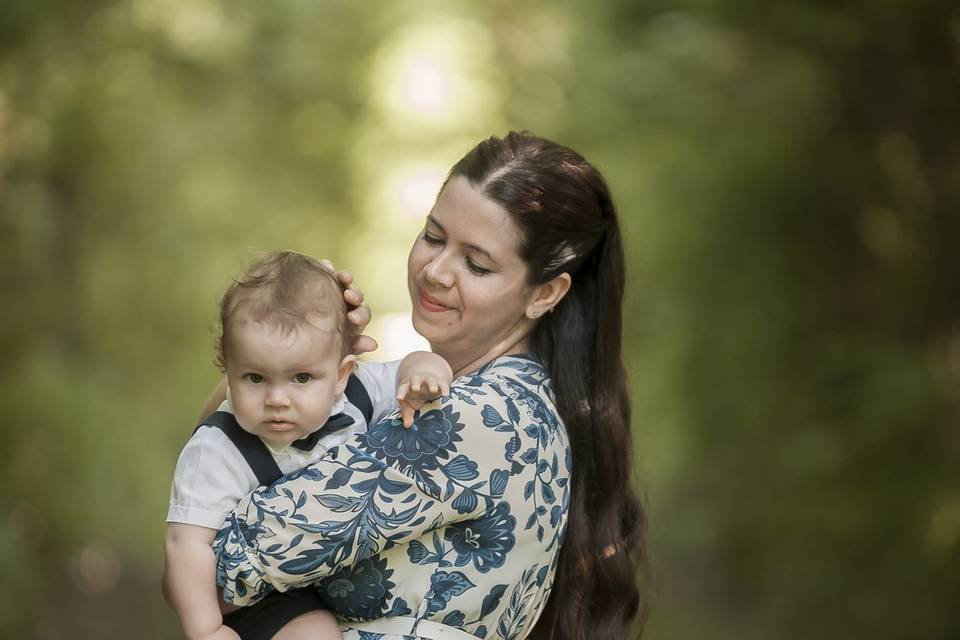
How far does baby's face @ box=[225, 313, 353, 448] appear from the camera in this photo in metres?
1.79

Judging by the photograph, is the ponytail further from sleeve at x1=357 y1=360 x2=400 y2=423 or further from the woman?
sleeve at x1=357 y1=360 x2=400 y2=423

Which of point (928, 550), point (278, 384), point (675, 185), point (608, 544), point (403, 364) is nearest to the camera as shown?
point (278, 384)

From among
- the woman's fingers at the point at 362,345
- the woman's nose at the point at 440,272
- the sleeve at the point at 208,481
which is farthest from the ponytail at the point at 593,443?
the sleeve at the point at 208,481

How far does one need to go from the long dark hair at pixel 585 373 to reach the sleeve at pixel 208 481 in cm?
59

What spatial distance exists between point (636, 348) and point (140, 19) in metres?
2.96

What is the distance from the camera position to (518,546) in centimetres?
200

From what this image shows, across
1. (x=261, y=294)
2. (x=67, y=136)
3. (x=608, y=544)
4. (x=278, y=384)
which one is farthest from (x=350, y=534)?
(x=67, y=136)

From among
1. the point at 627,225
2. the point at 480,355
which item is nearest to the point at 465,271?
the point at 480,355

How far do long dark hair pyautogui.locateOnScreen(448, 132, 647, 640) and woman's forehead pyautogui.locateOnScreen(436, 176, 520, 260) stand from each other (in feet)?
0.11

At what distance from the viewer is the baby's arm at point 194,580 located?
5.87 ft

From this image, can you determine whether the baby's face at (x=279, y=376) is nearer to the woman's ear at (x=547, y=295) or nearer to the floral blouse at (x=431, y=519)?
the floral blouse at (x=431, y=519)

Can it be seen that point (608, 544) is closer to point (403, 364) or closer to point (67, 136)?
point (403, 364)

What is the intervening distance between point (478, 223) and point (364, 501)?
51cm

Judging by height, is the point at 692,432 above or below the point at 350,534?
below
